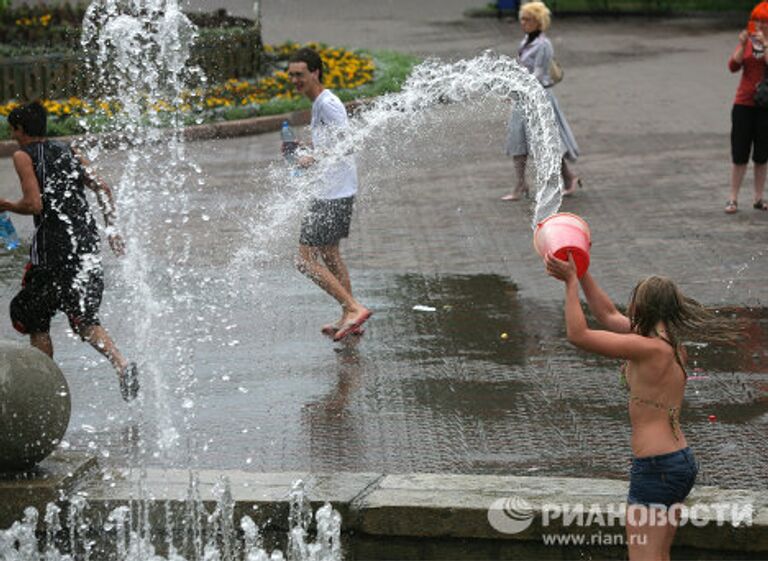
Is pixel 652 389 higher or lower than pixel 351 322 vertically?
higher

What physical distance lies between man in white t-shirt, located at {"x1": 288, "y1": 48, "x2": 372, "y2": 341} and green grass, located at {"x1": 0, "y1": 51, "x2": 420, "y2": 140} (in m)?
7.33

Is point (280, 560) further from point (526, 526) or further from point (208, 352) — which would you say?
point (208, 352)

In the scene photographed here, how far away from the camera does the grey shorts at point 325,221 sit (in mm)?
9836

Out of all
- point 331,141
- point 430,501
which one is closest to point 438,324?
point 331,141

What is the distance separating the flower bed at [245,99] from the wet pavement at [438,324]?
109 centimetres

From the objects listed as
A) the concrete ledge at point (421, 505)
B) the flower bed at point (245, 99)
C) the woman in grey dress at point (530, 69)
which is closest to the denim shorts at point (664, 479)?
the concrete ledge at point (421, 505)

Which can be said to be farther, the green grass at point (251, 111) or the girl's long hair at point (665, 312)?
the green grass at point (251, 111)

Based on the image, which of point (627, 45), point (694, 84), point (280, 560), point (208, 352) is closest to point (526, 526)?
point (280, 560)

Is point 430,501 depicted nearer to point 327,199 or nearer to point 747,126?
point 327,199

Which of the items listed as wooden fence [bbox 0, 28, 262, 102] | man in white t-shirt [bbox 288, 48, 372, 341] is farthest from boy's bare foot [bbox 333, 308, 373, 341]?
wooden fence [bbox 0, 28, 262, 102]

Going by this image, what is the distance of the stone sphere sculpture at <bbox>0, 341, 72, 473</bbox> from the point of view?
22.3 ft

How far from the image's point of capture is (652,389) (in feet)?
19.1

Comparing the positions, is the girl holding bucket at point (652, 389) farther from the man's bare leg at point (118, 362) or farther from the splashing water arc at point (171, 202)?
the man's bare leg at point (118, 362)

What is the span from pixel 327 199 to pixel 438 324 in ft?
3.77
